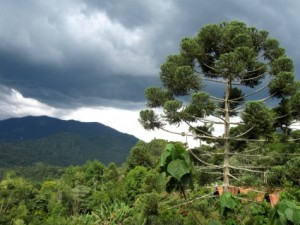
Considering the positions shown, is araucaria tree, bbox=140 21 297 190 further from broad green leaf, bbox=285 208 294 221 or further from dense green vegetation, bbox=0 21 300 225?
broad green leaf, bbox=285 208 294 221

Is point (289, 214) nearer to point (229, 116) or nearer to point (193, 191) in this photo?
point (229, 116)

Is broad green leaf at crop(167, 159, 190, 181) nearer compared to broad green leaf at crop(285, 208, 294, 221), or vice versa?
broad green leaf at crop(285, 208, 294, 221)

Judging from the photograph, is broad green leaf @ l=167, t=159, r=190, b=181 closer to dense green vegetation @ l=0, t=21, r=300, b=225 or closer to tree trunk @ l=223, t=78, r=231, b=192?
dense green vegetation @ l=0, t=21, r=300, b=225

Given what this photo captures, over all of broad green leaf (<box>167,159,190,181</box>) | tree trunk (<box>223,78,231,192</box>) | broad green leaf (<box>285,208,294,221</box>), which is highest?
tree trunk (<box>223,78,231,192</box>)

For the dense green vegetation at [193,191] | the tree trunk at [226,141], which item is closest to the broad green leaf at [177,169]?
the dense green vegetation at [193,191]

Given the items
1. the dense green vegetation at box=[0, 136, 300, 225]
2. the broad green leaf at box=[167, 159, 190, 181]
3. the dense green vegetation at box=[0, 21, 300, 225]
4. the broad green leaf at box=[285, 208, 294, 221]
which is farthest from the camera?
the dense green vegetation at box=[0, 21, 300, 225]

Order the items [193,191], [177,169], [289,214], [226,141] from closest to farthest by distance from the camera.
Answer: [289,214], [177,169], [226,141], [193,191]

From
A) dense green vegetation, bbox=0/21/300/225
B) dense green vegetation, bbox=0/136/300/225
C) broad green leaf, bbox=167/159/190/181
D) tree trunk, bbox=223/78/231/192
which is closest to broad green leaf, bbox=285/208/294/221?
dense green vegetation, bbox=0/136/300/225

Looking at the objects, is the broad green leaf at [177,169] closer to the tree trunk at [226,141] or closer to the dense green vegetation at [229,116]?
the dense green vegetation at [229,116]

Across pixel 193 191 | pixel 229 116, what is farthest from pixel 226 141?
pixel 193 191

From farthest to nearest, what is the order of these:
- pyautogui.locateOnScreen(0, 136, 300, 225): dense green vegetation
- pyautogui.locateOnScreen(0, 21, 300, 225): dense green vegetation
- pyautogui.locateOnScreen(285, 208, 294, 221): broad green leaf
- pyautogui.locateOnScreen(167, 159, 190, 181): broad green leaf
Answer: pyautogui.locateOnScreen(0, 21, 300, 225): dense green vegetation < pyautogui.locateOnScreen(0, 136, 300, 225): dense green vegetation < pyautogui.locateOnScreen(167, 159, 190, 181): broad green leaf < pyautogui.locateOnScreen(285, 208, 294, 221): broad green leaf

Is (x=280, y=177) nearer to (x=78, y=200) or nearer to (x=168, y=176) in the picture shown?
→ (x=168, y=176)

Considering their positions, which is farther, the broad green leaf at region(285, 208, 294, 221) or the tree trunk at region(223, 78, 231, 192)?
the tree trunk at region(223, 78, 231, 192)

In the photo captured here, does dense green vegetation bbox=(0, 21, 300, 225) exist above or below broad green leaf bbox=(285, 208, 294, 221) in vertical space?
above
